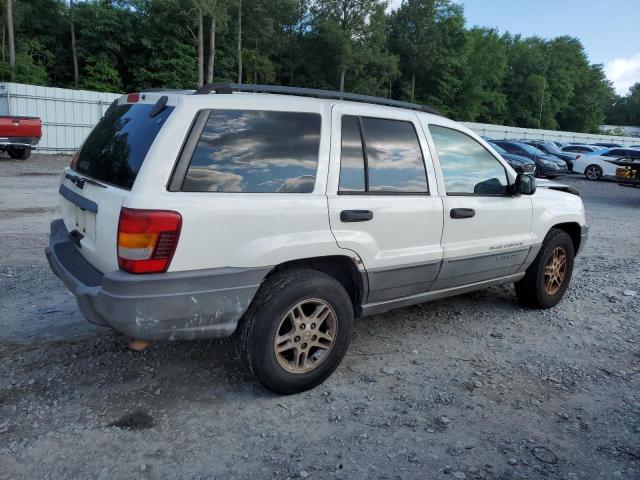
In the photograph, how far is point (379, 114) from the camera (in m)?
3.83

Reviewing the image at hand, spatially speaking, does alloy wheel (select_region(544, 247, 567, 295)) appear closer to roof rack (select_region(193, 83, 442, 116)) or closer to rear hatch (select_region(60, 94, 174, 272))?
roof rack (select_region(193, 83, 442, 116))

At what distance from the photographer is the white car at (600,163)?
75.3 ft

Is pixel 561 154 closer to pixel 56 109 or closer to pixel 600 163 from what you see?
pixel 600 163

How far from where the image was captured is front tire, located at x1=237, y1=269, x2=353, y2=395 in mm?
3219

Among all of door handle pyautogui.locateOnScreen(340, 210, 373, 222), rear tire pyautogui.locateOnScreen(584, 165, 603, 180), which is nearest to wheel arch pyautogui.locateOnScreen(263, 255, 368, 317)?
door handle pyautogui.locateOnScreen(340, 210, 373, 222)

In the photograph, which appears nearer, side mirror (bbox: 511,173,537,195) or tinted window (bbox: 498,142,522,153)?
side mirror (bbox: 511,173,537,195)

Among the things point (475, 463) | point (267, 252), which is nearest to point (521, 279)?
point (475, 463)

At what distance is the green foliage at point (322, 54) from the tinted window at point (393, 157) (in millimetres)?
42068

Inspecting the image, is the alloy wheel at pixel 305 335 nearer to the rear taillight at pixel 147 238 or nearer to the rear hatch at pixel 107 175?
the rear taillight at pixel 147 238

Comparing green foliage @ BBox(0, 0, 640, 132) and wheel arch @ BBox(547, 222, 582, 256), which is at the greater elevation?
green foliage @ BBox(0, 0, 640, 132)

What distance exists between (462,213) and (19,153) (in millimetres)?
18223

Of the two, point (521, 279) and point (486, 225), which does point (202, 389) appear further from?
point (521, 279)

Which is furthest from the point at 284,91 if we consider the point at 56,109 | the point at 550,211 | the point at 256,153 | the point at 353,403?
the point at 56,109

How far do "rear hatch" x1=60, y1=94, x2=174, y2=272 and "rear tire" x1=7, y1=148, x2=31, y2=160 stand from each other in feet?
54.0
